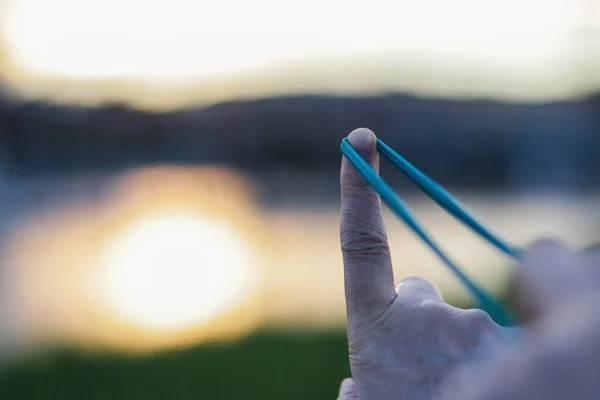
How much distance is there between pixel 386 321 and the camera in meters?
1.29

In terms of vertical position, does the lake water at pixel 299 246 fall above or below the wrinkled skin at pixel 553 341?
below

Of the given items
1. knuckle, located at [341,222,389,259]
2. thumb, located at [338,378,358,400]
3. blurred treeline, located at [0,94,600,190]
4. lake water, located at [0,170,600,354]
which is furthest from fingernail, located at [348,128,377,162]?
blurred treeline, located at [0,94,600,190]

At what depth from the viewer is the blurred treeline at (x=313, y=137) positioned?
470 inches

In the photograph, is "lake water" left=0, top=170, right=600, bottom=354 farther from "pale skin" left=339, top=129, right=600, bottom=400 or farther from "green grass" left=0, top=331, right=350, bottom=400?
"pale skin" left=339, top=129, right=600, bottom=400

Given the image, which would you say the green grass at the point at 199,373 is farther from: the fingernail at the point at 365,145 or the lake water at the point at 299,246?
the fingernail at the point at 365,145

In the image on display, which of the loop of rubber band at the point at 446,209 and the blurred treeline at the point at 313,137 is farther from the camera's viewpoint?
the blurred treeline at the point at 313,137

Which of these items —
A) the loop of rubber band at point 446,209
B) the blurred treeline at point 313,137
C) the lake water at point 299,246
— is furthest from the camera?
the blurred treeline at point 313,137

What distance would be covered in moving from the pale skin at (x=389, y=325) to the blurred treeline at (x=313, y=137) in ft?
30.8

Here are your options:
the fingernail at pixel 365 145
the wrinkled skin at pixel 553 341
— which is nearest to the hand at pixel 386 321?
the fingernail at pixel 365 145

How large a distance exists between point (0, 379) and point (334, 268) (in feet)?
11.5

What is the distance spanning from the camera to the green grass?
14.7 ft

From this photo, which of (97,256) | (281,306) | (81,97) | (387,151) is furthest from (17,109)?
(387,151)

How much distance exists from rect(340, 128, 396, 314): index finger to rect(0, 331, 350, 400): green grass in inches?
125

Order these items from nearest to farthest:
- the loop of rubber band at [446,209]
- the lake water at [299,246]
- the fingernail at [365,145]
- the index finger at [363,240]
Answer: the loop of rubber band at [446,209] → the index finger at [363,240] → the fingernail at [365,145] → the lake water at [299,246]
